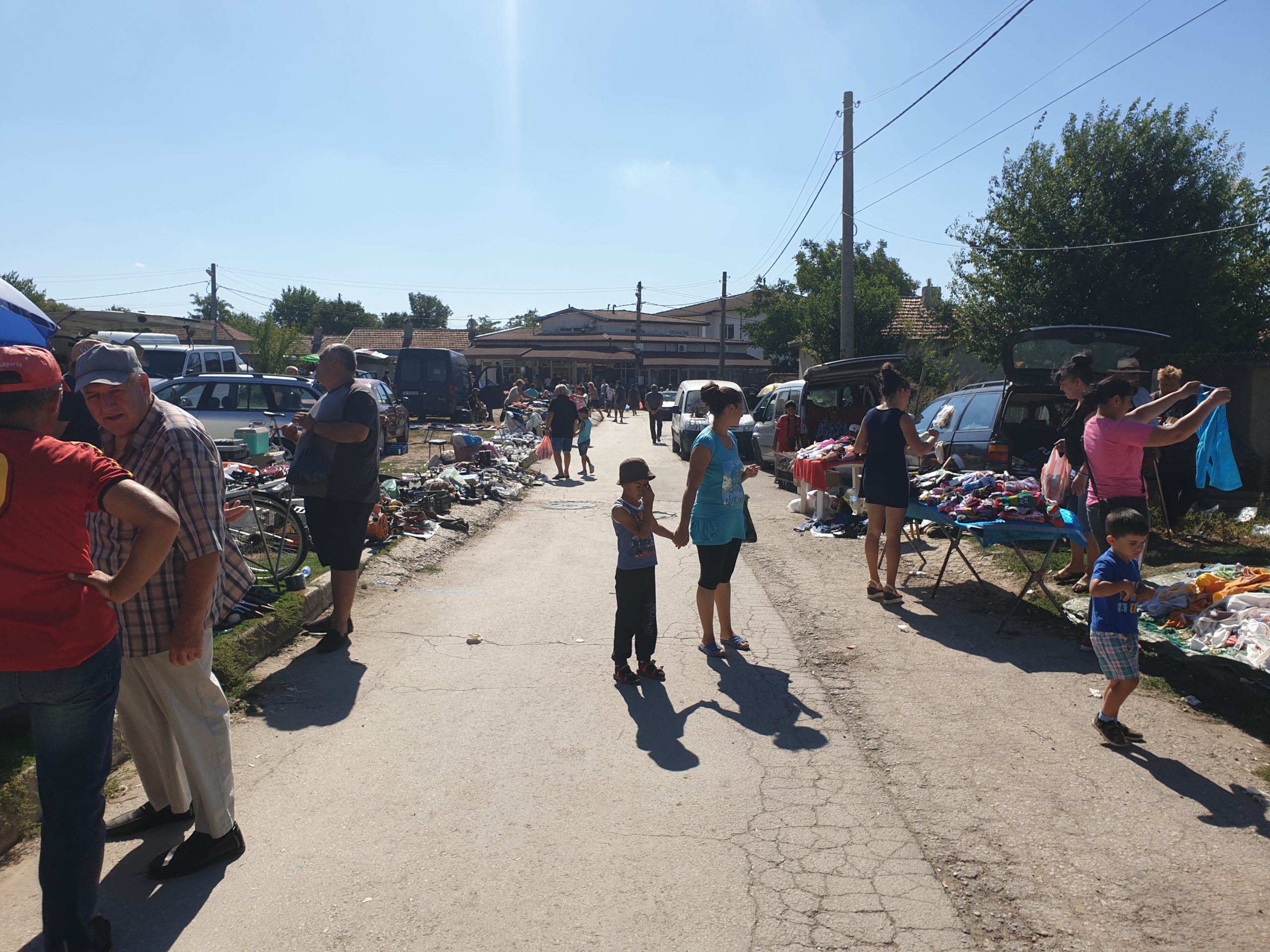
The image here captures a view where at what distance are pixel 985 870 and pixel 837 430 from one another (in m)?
11.6

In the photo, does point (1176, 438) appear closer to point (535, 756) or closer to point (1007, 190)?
point (535, 756)

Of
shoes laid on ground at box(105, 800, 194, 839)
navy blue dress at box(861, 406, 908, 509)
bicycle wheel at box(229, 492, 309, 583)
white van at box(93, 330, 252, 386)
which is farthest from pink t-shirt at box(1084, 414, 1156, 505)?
white van at box(93, 330, 252, 386)

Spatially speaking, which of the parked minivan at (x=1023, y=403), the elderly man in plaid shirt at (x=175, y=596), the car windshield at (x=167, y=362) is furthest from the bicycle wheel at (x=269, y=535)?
the car windshield at (x=167, y=362)

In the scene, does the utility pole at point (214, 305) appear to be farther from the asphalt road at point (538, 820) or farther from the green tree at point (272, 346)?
the asphalt road at point (538, 820)

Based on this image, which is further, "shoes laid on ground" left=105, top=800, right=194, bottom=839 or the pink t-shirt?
the pink t-shirt

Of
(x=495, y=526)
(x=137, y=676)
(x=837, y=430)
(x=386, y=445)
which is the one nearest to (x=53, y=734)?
(x=137, y=676)

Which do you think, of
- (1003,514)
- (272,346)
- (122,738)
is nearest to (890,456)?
(1003,514)

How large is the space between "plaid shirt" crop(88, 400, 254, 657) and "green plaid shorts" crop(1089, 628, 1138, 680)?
4241 millimetres

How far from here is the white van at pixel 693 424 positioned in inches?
739

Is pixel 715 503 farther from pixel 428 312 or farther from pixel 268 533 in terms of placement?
pixel 428 312

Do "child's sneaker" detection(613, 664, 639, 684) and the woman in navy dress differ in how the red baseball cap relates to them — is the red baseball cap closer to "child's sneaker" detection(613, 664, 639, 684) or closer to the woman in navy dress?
"child's sneaker" detection(613, 664, 639, 684)

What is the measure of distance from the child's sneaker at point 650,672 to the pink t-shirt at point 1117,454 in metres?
3.26

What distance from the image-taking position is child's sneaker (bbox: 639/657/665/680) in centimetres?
551

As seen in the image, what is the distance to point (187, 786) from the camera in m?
3.74
